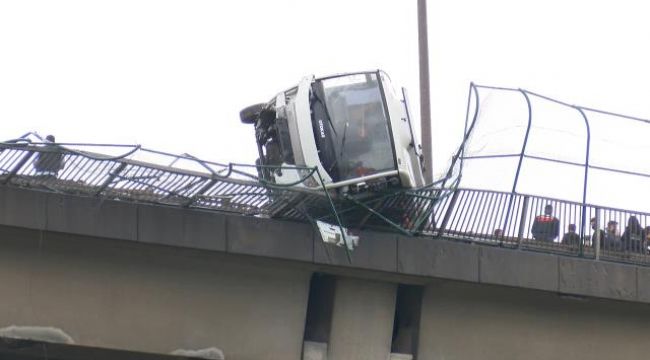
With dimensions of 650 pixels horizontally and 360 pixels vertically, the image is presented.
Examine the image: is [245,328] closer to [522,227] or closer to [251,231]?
[251,231]

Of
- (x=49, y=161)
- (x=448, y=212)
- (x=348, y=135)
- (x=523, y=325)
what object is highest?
(x=348, y=135)

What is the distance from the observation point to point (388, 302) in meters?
16.0

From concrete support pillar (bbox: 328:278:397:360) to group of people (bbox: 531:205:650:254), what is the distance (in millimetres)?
2126

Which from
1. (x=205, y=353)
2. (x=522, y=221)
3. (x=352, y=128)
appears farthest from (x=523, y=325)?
(x=205, y=353)

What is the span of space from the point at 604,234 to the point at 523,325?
1.63 meters

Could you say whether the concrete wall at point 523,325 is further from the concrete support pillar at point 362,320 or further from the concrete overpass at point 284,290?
the concrete support pillar at point 362,320

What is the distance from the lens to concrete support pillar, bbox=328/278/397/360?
51.4ft

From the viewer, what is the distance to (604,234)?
16.6 metres

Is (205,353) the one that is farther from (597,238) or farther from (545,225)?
(597,238)

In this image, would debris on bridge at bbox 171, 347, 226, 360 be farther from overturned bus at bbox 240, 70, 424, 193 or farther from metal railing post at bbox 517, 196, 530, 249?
metal railing post at bbox 517, 196, 530, 249

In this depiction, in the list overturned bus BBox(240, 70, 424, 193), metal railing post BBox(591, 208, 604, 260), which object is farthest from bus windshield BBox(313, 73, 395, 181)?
metal railing post BBox(591, 208, 604, 260)

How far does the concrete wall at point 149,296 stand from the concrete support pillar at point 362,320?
0.48 metres

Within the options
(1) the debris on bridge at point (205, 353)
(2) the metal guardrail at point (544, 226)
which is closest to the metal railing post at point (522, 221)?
(2) the metal guardrail at point (544, 226)

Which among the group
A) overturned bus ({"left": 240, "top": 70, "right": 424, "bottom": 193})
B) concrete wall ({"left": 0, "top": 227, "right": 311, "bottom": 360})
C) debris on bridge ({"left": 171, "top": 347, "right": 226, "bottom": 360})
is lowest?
debris on bridge ({"left": 171, "top": 347, "right": 226, "bottom": 360})
